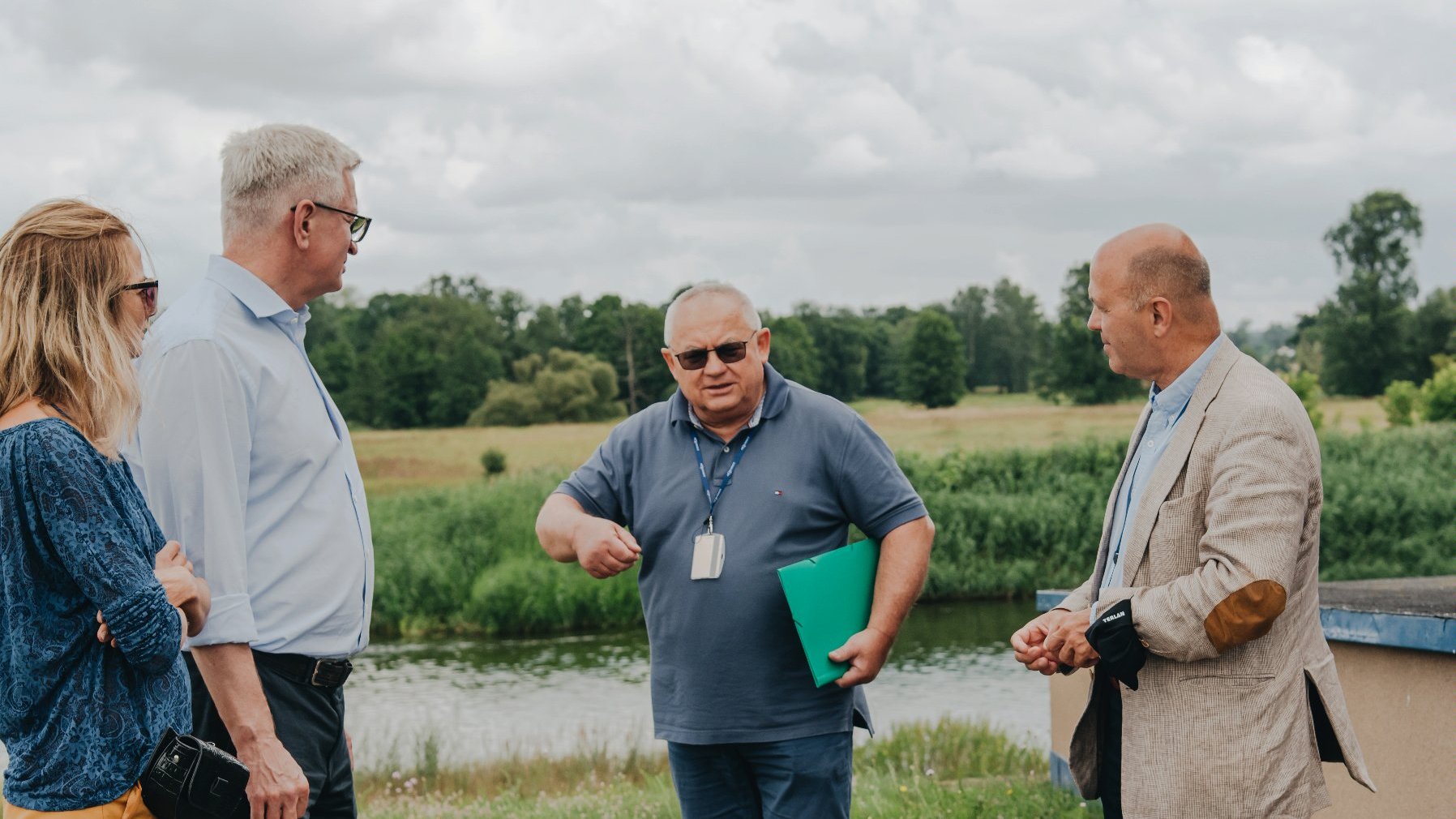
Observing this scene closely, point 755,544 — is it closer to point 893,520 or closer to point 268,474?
point 893,520

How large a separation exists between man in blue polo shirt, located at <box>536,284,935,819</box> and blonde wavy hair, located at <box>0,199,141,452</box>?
1.27 m

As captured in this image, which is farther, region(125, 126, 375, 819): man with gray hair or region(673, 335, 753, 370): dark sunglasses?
region(673, 335, 753, 370): dark sunglasses

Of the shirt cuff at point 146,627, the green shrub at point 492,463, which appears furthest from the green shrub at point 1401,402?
the shirt cuff at point 146,627

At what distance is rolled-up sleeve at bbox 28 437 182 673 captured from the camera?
6.84ft

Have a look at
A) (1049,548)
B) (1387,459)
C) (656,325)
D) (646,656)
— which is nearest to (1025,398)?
(656,325)

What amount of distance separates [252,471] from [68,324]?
0.55m

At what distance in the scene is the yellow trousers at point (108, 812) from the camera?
2119mm

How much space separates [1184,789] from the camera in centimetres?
262

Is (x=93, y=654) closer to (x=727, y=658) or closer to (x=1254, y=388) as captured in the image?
(x=727, y=658)

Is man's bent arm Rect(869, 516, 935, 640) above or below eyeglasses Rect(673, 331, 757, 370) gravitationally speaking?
below

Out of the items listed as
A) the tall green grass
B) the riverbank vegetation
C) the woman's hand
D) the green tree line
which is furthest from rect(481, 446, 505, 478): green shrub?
the woman's hand

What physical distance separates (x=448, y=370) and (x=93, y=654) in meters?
42.9

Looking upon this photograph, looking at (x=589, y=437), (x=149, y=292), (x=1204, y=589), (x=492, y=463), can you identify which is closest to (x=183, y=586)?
(x=149, y=292)

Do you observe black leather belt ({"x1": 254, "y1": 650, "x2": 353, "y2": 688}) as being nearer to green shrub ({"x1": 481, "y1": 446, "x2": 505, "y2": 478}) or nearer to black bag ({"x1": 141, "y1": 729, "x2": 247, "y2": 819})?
black bag ({"x1": 141, "y1": 729, "x2": 247, "y2": 819})
